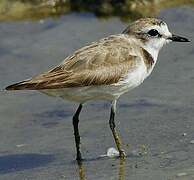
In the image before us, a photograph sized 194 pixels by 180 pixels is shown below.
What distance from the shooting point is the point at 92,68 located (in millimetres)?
7508

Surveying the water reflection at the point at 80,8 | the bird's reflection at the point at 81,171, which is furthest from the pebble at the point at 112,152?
the water reflection at the point at 80,8

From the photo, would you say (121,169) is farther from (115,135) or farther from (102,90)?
(102,90)

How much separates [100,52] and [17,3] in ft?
18.3

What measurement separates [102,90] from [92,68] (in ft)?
0.80

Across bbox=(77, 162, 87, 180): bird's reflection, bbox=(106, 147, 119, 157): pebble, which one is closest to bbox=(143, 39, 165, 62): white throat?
bbox=(106, 147, 119, 157): pebble

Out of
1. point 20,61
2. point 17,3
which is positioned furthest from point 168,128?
point 17,3

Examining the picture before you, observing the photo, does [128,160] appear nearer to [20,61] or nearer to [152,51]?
[152,51]

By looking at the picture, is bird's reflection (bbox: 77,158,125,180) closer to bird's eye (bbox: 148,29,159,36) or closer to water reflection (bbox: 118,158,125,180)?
water reflection (bbox: 118,158,125,180)

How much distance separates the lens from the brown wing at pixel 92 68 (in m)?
7.30

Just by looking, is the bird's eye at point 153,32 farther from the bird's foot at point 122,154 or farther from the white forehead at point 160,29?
the bird's foot at point 122,154

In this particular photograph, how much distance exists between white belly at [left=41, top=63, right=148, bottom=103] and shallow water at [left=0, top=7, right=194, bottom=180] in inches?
24.7

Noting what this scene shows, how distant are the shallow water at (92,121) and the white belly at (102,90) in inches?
24.7

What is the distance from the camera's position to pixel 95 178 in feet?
22.9

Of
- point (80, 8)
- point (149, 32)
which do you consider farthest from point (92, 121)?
point (80, 8)
